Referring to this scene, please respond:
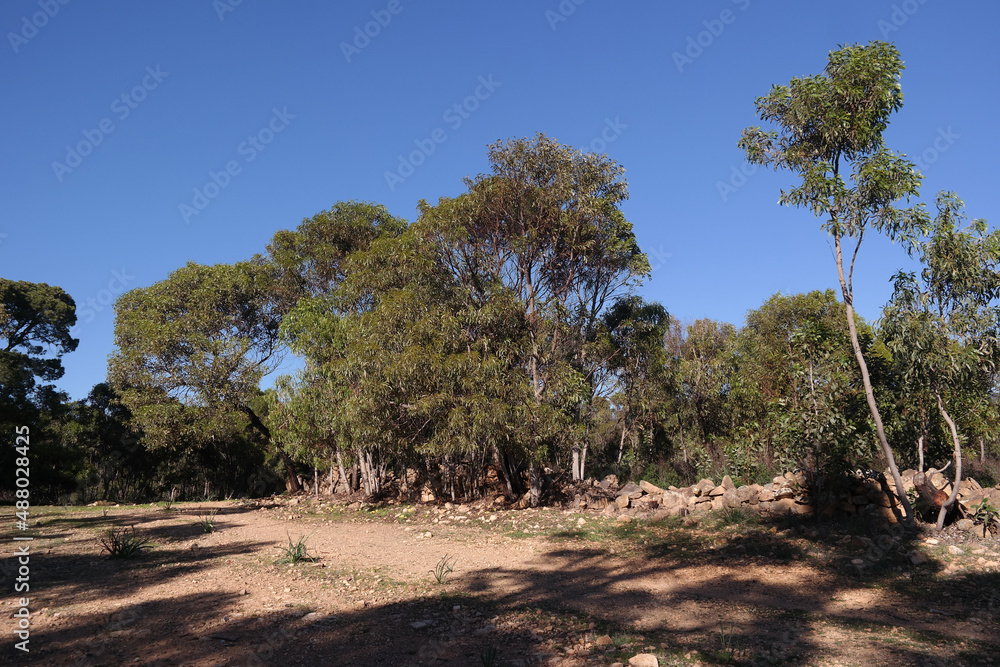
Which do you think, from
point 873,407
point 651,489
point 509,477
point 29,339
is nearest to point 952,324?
point 873,407

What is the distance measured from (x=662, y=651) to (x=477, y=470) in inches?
486

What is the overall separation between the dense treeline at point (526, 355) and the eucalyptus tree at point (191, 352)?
77mm

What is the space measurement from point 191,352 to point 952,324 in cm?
2024

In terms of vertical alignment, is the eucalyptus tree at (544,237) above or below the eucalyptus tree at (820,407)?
above

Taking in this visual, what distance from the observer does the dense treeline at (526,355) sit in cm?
998

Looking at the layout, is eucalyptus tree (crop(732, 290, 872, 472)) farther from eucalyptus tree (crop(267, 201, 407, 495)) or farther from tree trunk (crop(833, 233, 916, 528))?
eucalyptus tree (crop(267, 201, 407, 495))

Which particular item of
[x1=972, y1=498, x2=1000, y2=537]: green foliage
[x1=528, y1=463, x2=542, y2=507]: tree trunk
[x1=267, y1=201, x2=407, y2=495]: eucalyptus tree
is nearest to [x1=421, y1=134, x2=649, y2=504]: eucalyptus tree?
[x1=528, y1=463, x2=542, y2=507]: tree trunk

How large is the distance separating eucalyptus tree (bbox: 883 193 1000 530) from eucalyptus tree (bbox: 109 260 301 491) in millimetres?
17999

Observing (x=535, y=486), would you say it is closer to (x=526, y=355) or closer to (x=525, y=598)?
(x=526, y=355)

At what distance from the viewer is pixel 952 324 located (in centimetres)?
977

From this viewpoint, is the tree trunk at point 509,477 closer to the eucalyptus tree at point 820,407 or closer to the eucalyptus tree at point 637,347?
the eucalyptus tree at point 637,347

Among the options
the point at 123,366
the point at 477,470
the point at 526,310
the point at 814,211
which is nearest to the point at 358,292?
the point at 526,310

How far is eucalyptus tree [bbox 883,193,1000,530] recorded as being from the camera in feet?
31.1

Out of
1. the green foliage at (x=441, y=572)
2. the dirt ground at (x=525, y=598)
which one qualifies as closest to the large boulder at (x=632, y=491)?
the dirt ground at (x=525, y=598)
